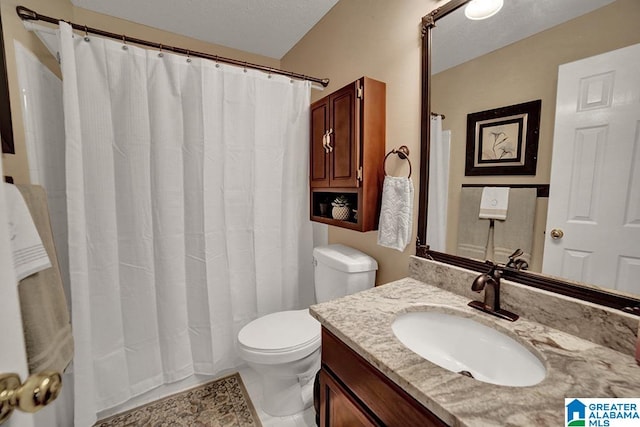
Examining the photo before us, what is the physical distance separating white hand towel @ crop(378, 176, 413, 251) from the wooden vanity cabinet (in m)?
0.55

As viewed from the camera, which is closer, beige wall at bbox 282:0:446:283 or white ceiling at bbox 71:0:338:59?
beige wall at bbox 282:0:446:283

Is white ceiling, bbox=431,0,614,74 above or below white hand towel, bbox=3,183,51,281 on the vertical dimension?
above

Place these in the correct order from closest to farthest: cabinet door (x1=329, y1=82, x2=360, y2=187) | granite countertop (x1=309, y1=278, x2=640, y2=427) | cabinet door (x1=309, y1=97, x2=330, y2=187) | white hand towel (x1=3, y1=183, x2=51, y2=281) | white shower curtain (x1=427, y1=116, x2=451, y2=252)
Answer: granite countertop (x1=309, y1=278, x2=640, y2=427), white hand towel (x1=3, y1=183, x2=51, y2=281), white shower curtain (x1=427, y1=116, x2=451, y2=252), cabinet door (x1=329, y1=82, x2=360, y2=187), cabinet door (x1=309, y1=97, x2=330, y2=187)

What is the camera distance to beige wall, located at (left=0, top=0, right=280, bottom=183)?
99 centimetres

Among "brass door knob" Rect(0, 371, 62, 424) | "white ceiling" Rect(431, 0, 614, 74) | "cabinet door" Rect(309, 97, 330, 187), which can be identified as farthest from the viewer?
"cabinet door" Rect(309, 97, 330, 187)

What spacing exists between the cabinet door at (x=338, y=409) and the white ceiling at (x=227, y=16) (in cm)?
200

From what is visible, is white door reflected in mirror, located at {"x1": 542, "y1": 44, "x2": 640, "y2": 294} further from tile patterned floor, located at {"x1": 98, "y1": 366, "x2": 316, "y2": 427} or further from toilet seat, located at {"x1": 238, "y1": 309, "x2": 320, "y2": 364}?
tile patterned floor, located at {"x1": 98, "y1": 366, "x2": 316, "y2": 427}

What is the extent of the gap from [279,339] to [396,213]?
84 centimetres

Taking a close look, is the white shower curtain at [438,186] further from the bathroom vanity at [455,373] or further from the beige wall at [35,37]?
the beige wall at [35,37]

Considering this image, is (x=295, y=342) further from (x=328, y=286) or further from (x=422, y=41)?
(x=422, y=41)


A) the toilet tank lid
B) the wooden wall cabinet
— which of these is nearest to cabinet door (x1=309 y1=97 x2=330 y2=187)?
the wooden wall cabinet

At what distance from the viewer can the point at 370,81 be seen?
128cm

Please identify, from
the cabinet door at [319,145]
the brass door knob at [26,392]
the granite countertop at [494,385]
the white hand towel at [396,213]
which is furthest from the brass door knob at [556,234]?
the brass door knob at [26,392]

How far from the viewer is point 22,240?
2.16ft
